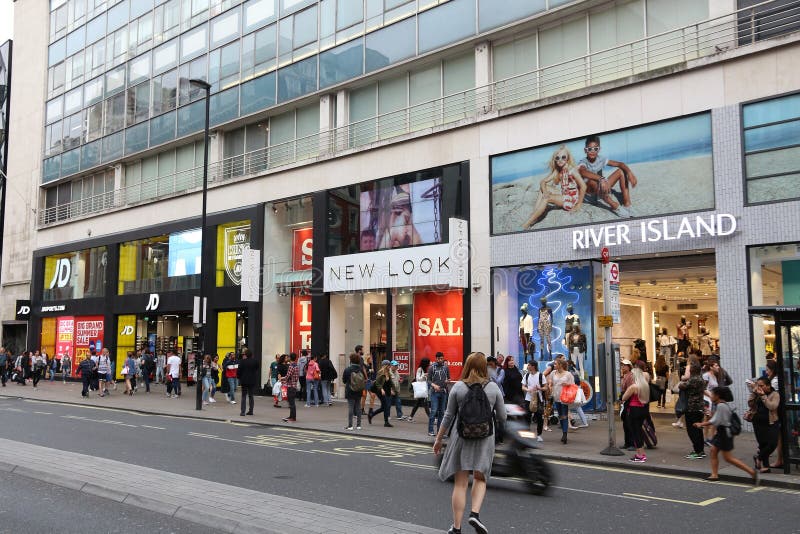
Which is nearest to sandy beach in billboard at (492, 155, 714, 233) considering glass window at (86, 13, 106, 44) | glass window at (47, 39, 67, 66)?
glass window at (86, 13, 106, 44)

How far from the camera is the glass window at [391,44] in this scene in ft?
75.5

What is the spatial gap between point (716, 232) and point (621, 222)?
236 centimetres

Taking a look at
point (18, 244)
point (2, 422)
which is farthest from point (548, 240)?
point (18, 244)

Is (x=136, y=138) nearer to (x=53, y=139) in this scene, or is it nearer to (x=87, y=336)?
(x=53, y=139)

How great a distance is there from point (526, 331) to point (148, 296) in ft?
66.7

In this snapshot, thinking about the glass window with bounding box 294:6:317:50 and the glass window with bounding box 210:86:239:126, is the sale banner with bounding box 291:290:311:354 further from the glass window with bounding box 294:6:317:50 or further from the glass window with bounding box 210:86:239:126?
the glass window with bounding box 294:6:317:50

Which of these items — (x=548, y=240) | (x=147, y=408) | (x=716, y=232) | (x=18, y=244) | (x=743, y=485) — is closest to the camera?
(x=743, y=485)

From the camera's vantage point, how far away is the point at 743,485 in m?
10.2

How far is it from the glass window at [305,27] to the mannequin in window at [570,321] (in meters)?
14.1

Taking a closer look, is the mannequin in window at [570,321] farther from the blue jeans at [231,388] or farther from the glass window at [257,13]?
the glass window at [257,13]

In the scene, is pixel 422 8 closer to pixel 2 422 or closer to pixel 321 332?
pixel 321 332

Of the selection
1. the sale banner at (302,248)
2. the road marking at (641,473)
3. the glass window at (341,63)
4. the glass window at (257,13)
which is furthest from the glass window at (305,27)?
the road marking at (641,473)

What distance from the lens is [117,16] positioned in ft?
119

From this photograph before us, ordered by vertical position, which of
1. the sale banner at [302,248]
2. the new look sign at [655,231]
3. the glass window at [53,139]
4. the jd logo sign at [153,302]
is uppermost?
the glass window at [53,139]
